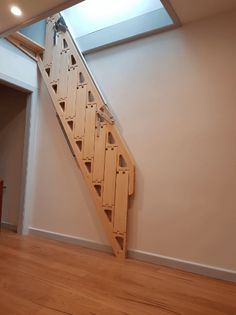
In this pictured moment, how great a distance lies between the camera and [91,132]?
2.82 meters

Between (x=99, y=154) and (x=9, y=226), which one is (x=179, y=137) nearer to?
(x=99, y=154)

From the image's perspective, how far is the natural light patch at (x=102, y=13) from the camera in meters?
2.69

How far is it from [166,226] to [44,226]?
64.2 inches

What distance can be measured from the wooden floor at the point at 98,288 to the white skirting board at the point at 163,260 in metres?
0.07

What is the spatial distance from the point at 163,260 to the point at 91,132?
60.3 inches

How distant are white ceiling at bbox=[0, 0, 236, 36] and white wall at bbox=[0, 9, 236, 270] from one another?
0.31ft

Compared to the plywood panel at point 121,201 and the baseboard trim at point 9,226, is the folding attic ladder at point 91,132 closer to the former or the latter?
the plywood panel at point 121,201

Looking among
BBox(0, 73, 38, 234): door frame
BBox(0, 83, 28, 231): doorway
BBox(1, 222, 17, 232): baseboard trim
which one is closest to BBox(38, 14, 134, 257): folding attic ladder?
BBox(0, 73, 38, 234): door frame

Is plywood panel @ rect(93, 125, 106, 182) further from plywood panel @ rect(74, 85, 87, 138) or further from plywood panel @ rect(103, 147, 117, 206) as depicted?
plywood panel @ rect(74, 85, 87, 138)

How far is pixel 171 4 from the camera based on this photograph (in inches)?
87.3

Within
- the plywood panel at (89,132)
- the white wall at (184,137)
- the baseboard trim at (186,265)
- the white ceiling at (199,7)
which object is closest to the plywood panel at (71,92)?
the plywood panel at (89,132)

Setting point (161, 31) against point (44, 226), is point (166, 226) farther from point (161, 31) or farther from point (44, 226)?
point (161, 31)

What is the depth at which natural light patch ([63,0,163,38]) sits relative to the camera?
106 inches

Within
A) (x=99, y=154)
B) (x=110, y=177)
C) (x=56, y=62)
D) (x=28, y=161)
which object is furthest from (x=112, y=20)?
(x=28, y=161)
